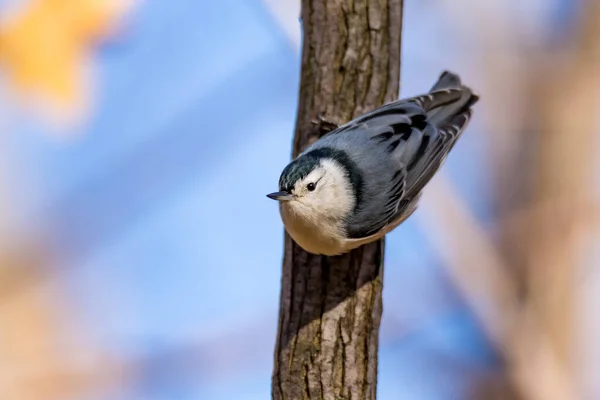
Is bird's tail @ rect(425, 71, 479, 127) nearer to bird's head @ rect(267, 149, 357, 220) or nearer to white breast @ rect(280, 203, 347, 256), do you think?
bird's head @ rect(267, 149, 357, 220)

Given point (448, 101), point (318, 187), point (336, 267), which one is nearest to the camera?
point (318, 187)

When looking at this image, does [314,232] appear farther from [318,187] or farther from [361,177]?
[361,177]

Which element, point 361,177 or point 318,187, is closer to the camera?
point 318,187

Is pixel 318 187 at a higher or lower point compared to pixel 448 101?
lower

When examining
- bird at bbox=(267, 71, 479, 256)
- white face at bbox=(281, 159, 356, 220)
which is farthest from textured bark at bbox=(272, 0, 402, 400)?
white face at bbox=(281, 159, 356, 220)

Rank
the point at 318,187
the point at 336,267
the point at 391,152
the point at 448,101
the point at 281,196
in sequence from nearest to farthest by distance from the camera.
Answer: the point at 281,196 → the point at 318,187 → the point at 336,267 → the point at 391,152 → the point at 448,101

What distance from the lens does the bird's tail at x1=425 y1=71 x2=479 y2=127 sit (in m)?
3.55

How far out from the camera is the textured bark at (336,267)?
2875mm

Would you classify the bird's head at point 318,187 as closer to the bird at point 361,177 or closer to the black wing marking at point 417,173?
the bird at point 361,177

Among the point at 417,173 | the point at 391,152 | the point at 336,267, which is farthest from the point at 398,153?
the point at 336,267

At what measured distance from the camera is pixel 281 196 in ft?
9.53

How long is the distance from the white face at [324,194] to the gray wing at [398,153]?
60 millimetres

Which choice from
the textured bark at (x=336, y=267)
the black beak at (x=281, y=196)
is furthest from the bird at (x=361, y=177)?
the textured bark at (x=336, y=267)

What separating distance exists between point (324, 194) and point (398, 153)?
15.8 inches
